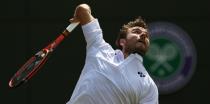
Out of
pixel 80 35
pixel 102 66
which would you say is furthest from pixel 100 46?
pixel 80 35

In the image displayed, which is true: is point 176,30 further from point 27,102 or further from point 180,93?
point 27,102

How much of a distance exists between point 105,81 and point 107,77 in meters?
0.03

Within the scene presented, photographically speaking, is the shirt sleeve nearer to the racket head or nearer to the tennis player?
the tennis player

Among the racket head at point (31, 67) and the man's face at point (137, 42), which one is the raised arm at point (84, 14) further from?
the racket head at point (31, 67)

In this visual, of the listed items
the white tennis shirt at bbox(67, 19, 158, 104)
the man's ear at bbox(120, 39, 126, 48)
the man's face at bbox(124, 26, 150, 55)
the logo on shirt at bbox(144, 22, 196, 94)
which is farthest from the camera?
the logo on shirt at bbox(144, 22, 196, 94)

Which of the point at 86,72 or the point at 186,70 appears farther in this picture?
the point at 186,70

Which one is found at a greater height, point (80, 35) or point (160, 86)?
point (80, 35)

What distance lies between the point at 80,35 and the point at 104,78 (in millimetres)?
2785

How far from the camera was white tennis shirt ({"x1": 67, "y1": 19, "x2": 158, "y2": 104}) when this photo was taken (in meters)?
6.01

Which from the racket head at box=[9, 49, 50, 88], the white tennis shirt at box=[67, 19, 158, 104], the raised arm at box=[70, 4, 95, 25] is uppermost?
the raised arm at box=[70, 4, 95, 25]

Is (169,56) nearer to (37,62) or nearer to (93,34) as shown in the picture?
(37,62)

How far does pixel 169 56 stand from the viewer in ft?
28.7

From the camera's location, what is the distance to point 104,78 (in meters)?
6.02

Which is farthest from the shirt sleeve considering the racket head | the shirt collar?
the racket head
